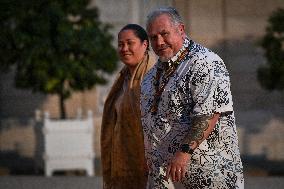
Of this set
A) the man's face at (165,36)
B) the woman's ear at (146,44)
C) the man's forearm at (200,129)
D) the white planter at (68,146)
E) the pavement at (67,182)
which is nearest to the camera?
the man's forearm at (200,129)

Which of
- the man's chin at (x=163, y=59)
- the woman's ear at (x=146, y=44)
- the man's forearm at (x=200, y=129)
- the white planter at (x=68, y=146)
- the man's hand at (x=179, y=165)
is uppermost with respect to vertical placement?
the woman's ear at (x=146, y=44)

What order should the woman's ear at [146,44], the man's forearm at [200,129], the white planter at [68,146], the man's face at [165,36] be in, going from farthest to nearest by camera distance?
the white planter at [68,146] < the woman's ear at [146,44] < the man's face at [165,36] < the man's forearm at [200,129]

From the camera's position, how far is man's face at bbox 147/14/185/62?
4.17m

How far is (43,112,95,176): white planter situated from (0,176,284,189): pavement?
42cm

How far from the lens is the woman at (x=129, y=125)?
5328 mm

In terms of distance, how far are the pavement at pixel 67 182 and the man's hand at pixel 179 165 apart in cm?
599

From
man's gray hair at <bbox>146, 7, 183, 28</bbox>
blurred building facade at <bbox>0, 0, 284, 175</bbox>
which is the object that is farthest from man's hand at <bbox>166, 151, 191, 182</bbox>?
blurred building facade at <bbox>0, 0, 284, 175</bbox>

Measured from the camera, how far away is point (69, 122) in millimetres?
11844

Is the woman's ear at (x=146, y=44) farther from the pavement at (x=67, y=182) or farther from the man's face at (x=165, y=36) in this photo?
the pavement at (x=67, y=182)

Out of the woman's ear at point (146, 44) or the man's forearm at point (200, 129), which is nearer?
the man's forearm at point (200, 129)

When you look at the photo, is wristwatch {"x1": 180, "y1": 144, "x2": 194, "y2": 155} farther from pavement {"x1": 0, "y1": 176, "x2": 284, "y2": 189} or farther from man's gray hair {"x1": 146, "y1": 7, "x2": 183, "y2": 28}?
pavement {"x1": 0, "y1": 176, "x2": 284, "y2": 189}

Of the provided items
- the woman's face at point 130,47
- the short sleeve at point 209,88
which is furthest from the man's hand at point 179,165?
the woman's face at point 130,47

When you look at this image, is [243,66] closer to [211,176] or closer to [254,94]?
[254,94]

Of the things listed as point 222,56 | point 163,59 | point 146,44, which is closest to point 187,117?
point 163,59
